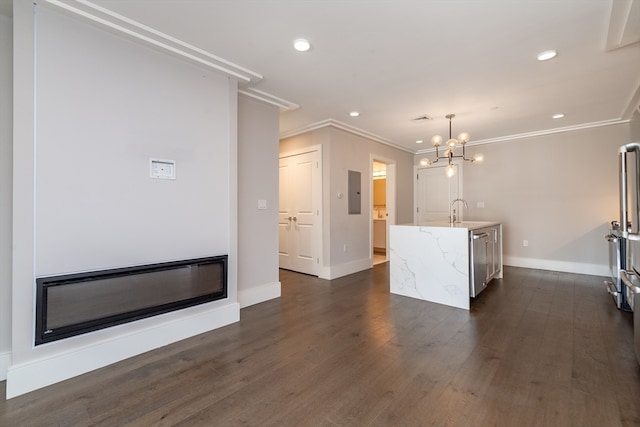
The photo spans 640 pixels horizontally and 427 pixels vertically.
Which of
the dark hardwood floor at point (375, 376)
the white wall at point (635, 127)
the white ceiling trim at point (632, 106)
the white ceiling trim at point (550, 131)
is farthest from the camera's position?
the white ceiling trim at point (550, 131)

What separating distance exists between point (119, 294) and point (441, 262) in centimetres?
328

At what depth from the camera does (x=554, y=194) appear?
17.0ft

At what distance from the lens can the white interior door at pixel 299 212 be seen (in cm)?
489

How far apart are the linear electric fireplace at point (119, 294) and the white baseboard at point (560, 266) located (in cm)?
554

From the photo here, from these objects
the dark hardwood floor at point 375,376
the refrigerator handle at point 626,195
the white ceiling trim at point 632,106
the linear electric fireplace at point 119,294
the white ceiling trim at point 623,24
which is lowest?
the dark hardwood floor at point 375,376

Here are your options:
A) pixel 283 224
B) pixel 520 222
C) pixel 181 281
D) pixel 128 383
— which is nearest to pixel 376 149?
pixel 283 224

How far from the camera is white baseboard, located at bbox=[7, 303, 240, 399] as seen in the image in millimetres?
1857

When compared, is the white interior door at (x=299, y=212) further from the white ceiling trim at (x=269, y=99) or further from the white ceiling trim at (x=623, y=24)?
the white ceiling trim at (x=623, y=24)

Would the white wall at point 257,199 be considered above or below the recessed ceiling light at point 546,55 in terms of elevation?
below

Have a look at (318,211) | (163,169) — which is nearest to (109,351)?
(163,169)

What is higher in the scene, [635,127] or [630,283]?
[635,127]

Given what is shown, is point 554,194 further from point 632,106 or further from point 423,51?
point 423,51

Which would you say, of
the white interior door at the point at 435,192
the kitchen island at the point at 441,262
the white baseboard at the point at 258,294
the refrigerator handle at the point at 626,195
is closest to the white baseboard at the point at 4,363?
the white baseboard at the point at 258,294

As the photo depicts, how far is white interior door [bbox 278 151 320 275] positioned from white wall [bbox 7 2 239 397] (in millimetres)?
2110
